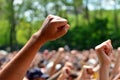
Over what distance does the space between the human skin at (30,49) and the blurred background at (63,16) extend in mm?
30569

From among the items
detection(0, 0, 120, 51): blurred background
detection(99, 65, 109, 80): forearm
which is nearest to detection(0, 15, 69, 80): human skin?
detection(99, 65, 109, 80): forearm

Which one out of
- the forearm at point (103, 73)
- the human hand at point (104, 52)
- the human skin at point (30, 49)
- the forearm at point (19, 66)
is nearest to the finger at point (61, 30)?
the human skin at point (30, 49)

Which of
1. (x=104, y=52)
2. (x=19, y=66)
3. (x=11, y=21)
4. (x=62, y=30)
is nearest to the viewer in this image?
(x=19, y=66)

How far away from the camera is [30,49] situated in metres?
2.17

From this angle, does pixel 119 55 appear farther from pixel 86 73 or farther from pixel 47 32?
pixel 47 32

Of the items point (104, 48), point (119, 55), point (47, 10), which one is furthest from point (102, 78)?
point (47, 10)

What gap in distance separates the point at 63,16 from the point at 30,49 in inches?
1686

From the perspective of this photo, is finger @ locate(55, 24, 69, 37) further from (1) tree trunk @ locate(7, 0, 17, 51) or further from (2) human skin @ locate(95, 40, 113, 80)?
(1) tree trunk @ locate(7, 0, 17, 51)

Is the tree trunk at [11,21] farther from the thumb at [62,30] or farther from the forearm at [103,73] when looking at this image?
the thumb at [62,30]

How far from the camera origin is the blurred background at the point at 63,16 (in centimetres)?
3794

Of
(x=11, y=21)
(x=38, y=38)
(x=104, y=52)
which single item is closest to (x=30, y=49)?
(x=38, y=38)

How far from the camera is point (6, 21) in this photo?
4219cm

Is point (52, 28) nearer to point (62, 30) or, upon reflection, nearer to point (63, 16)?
point (62, 30)

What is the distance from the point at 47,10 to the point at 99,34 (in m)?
9.53
